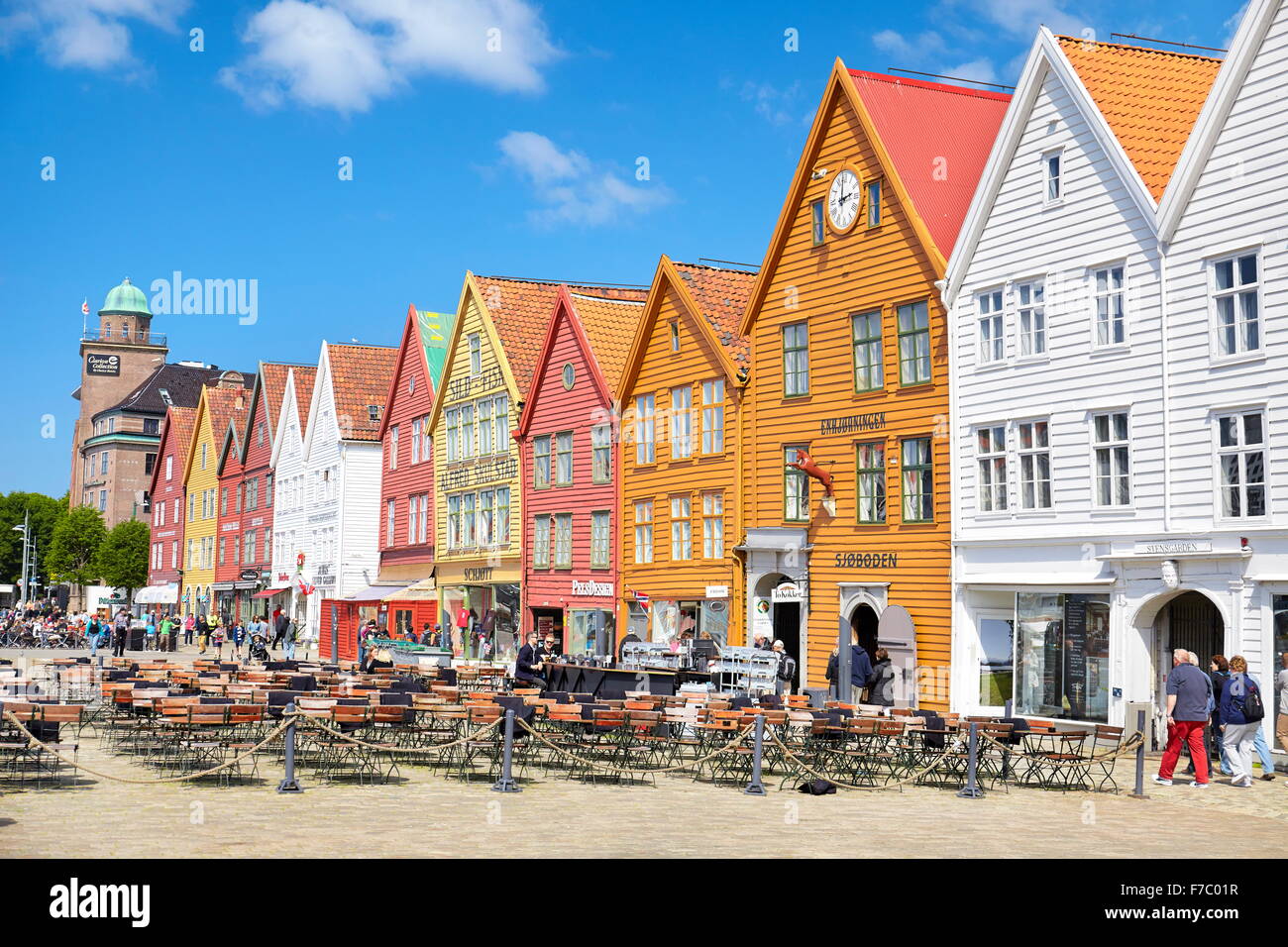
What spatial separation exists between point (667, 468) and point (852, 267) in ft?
29.5

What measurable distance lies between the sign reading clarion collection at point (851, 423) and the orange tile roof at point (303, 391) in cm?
3736

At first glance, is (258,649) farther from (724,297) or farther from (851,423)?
(851,423)

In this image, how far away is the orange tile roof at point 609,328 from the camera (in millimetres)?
43281

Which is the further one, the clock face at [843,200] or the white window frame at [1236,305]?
the clock face at [843,200]

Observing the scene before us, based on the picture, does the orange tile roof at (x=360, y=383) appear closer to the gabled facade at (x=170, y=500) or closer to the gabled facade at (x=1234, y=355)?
the gabled facade at (x=170, y=500)

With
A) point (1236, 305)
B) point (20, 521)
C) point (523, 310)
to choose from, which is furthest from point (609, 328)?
point (20, 521)

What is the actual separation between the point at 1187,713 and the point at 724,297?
75.4ft

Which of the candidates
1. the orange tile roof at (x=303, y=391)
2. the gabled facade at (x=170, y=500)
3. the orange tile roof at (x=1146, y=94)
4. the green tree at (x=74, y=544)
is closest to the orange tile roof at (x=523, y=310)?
the orange tile roof at (x=303, y=391)

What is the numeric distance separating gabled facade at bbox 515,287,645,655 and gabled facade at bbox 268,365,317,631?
841 inches

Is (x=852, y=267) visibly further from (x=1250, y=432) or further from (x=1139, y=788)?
(x=1139, y=788)

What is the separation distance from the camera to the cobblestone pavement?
12.3m

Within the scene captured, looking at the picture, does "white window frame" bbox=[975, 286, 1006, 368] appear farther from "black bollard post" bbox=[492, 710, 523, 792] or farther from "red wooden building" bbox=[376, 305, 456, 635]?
"red wooden building" bbox=[376, 305, 456, 635]

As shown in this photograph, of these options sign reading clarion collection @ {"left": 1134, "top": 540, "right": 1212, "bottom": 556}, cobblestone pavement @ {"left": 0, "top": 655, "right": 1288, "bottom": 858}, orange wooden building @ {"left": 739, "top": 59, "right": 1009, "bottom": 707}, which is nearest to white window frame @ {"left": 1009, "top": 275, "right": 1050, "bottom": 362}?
orange wooden building @ {"left": 739, "top": 59, "right": 1009, "bottom": 707}
